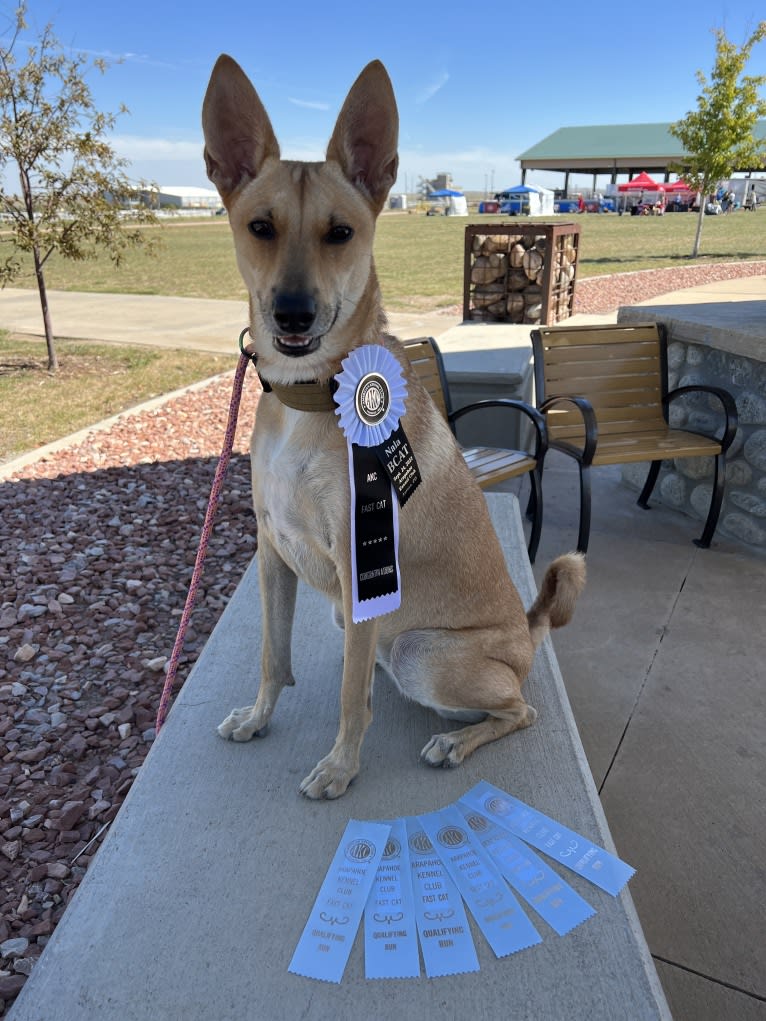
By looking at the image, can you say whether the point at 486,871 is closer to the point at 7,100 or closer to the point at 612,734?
the point at 612,734

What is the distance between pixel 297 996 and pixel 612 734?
5.94 feet

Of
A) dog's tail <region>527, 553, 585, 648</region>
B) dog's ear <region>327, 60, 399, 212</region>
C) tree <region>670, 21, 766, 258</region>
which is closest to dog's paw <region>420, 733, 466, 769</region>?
dog's tail <region>527, 553, 585, 648</region>

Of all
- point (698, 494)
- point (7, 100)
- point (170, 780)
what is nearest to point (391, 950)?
point (170, 780)

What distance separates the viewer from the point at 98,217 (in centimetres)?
791

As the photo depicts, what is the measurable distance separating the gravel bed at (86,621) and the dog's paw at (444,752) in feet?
3.83

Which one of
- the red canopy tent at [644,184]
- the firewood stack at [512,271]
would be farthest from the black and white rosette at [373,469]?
the red canopy tent at [644,184]

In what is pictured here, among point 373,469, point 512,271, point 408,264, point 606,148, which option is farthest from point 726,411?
point 606,148

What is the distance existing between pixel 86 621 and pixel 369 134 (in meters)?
2.69

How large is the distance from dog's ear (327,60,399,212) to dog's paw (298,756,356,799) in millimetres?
1571

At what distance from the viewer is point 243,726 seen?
7.16ft

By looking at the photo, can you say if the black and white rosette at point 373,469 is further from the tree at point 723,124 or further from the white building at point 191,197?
the white building at point 191,197

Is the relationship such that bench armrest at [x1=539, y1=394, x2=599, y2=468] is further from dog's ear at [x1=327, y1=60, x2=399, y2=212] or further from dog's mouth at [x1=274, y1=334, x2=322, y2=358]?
dog's mouth at [x1=274, y1=334, x2=322, y2=358]

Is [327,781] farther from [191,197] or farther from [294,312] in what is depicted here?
[191,197]

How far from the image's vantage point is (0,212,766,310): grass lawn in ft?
50.0
